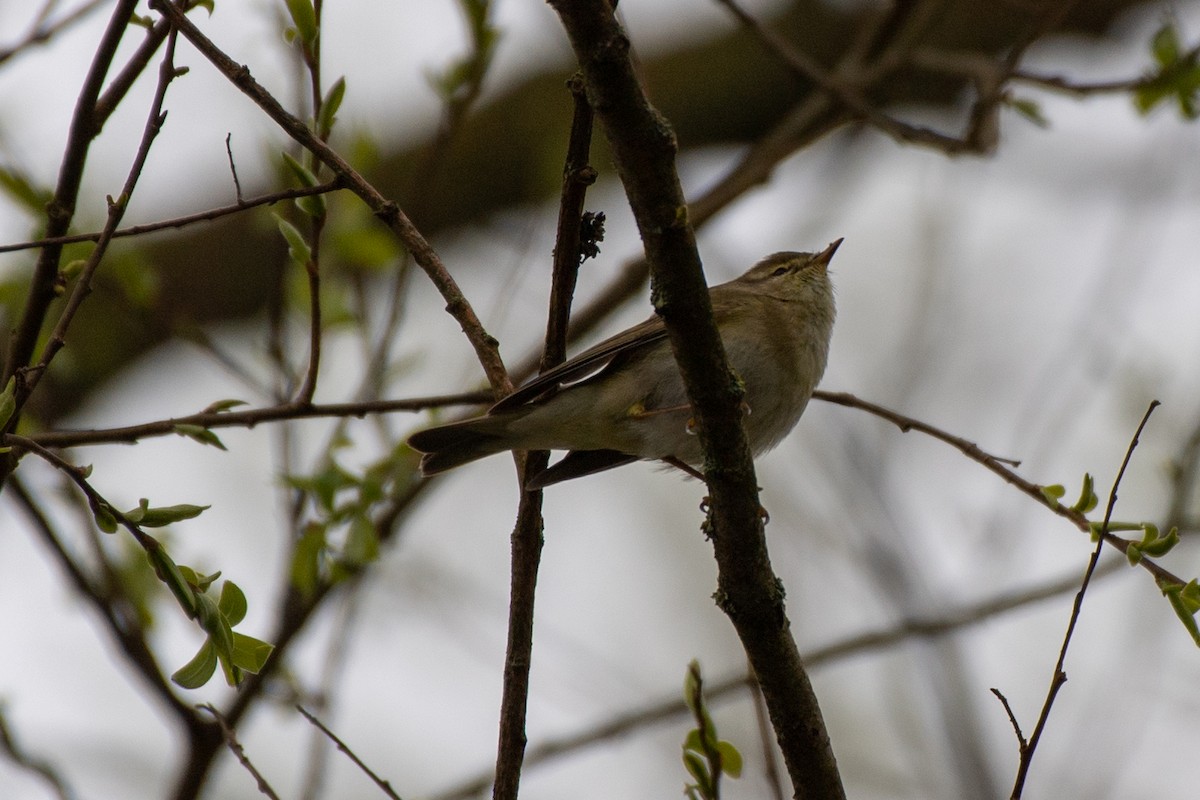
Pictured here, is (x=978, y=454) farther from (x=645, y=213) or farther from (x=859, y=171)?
(x=859, y=171)

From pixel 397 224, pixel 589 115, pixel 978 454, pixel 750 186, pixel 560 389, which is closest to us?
pixel 589 115

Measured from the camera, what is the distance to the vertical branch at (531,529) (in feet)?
7.96

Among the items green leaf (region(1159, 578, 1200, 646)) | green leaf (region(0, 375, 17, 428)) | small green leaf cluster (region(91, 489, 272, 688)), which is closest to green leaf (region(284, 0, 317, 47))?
green leaf (region(0, 375, 17, 428))

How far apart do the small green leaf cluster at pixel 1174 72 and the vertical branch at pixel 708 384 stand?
2246 mm

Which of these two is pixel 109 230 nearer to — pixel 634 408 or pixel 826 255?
pixel 634 408

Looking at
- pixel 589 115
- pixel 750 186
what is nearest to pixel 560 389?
pixel 750 186

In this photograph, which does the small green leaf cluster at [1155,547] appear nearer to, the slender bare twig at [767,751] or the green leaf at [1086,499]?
the green leaf at [1086,499]

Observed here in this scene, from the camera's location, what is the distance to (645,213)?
7.36 ft

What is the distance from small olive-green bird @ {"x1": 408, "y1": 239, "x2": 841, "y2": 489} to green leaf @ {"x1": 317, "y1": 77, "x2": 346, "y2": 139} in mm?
1389

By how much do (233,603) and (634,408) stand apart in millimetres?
2102

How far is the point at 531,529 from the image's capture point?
271 centimetres

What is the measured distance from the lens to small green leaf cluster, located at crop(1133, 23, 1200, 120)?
3.89m

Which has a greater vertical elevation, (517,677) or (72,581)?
(72,581)

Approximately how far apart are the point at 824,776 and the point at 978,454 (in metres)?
0.87
